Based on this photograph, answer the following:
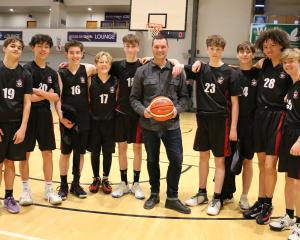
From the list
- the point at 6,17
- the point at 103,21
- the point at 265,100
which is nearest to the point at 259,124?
the point at 265,100

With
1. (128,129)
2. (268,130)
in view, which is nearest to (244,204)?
(268,130)

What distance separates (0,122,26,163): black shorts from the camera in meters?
3.73

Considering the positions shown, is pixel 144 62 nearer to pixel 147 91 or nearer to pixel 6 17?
pixel 147 91

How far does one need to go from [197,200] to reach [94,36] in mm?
13978

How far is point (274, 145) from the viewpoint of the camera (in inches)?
143

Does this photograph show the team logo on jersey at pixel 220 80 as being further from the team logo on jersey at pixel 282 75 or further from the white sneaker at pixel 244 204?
the white sneaker at pixel 244 204

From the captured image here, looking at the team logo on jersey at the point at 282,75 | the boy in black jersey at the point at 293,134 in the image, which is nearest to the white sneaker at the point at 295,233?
the boy in black jersey at the point at 293,134

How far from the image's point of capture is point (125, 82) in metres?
4.43

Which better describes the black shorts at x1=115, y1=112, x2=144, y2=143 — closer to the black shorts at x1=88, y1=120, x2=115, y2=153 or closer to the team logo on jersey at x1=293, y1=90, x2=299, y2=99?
the black shorts at x1=88, y1=120, x2=115, y2=153

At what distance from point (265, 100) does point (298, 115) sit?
0.45 metres

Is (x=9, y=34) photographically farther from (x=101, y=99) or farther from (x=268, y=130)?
(x=268, y=130)

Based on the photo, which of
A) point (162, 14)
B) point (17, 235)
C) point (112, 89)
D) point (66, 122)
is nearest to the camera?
point (17, 235)

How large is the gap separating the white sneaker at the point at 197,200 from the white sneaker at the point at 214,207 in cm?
20

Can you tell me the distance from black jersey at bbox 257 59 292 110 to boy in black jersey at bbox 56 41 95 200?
202cm
